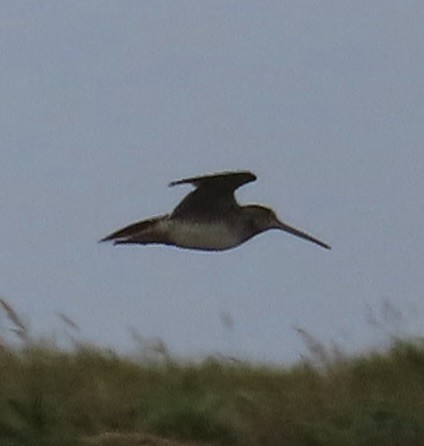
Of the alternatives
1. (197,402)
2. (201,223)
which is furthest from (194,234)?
(197,402)

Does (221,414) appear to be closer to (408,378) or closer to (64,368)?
(64,368)

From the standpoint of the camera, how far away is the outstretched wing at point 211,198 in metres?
7.98

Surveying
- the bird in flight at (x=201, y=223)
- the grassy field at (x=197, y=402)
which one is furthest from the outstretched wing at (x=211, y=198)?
the grassy field at (x=197, y=402)

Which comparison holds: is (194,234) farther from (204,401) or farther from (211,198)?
(204,401)

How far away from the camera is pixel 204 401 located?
608cm

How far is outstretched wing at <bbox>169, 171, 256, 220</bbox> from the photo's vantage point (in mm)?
7980

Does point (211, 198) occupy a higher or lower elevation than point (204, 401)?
higher

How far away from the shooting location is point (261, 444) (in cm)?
588

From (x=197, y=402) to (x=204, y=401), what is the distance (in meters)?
0.03

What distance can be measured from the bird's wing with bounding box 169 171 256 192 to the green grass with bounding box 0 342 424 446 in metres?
1.13

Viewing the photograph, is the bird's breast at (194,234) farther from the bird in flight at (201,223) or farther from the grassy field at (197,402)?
the grassy field at (197,402)


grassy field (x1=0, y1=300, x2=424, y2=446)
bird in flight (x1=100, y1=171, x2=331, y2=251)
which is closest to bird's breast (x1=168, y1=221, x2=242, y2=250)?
→ bird in flight (x1=100, y1=171, x2=331, y2=251)

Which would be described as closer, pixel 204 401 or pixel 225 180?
pixel 204 401

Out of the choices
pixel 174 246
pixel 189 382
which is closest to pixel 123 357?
pixel 189 382
